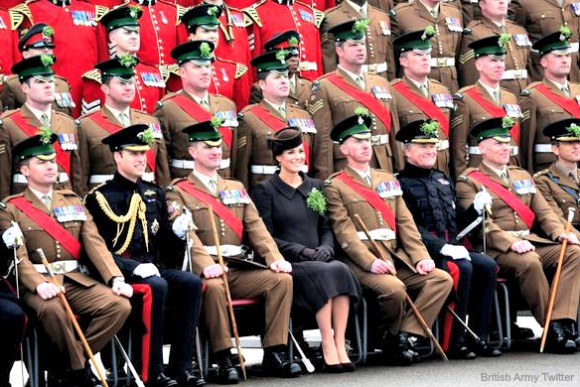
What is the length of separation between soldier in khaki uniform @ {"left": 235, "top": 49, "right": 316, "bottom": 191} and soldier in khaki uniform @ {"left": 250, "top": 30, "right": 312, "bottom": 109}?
320mm

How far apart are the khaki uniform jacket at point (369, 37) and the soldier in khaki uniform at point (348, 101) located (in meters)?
0.57

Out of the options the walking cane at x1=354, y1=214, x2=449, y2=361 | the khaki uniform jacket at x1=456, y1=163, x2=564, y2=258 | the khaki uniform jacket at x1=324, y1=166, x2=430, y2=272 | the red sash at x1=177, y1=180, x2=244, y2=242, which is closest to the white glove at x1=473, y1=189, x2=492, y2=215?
the khaki uniform jacket at x1=456, y1=163, x2=564, y2=258

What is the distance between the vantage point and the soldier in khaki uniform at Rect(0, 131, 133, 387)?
35.5ft

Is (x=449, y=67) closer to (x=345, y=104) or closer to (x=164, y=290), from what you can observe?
(x=345, y=104)

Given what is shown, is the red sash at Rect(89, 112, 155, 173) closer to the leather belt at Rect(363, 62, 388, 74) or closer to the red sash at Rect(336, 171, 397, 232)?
the red sash at Rect(336, 171, 397, 232)

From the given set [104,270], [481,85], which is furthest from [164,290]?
[481,85]

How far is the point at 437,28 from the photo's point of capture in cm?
1481

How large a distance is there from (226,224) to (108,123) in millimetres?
1118

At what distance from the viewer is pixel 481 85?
47.6ft

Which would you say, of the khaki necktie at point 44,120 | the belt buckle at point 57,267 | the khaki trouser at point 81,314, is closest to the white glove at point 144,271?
the khaki trouser at point 81,314

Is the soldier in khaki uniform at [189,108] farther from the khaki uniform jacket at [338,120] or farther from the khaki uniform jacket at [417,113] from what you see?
the khaki uniform jacket at [417,113]

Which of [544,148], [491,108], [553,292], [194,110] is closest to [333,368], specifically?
[553,292]

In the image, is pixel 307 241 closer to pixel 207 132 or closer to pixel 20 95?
pixel 207 132

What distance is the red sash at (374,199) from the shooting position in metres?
12.7
